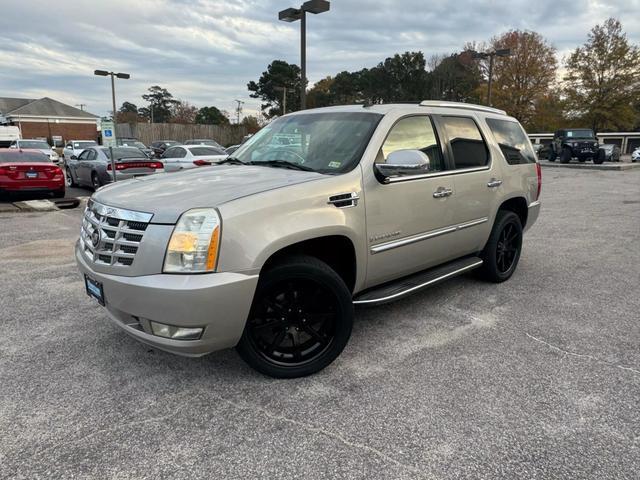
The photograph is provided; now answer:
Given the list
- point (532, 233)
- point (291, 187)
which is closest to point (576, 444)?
point (291, 187)

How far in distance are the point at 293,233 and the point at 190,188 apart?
78cm

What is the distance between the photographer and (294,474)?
7.16ft

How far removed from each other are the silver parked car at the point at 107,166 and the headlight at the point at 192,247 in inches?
405

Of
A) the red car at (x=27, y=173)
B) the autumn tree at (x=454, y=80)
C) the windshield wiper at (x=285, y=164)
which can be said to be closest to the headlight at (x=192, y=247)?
the windshield wiper at (x=285, y=164)

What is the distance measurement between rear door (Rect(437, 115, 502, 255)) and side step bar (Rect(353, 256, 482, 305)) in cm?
16

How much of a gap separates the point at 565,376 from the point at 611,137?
4841 cm

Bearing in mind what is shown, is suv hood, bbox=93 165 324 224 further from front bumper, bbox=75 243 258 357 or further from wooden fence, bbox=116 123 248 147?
wooden fence, bbox=116 123 248 147

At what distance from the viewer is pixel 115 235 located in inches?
108

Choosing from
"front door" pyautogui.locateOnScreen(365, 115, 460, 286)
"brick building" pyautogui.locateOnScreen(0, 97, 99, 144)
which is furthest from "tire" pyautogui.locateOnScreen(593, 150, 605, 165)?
"brick building" pyautogui.locateOnScreen(0, 97, 99, 144)

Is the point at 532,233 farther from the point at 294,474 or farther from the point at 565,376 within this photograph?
the point at 294,474

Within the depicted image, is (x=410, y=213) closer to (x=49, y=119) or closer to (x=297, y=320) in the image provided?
(x=297, y=320)

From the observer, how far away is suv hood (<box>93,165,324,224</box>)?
8.73 feet

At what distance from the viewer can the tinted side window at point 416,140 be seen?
3.62 m

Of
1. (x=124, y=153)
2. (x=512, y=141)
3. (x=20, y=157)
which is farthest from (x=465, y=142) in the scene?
(x=124, y=153)
